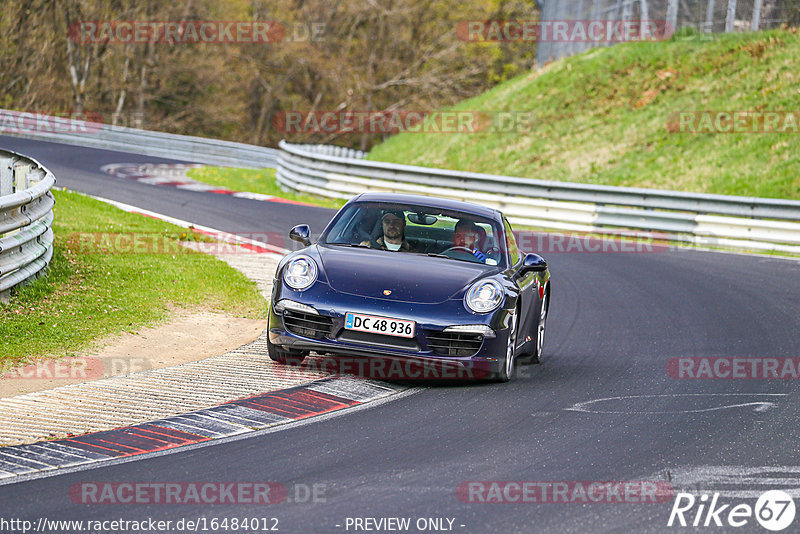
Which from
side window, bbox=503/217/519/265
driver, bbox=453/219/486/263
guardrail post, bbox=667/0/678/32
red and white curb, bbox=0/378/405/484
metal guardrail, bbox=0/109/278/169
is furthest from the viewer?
metal guardrail, bbox=0/109/278/169

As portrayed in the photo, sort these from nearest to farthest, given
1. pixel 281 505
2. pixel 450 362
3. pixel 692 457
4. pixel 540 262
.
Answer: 1. pixel 281 505
2. pixel 692 457
3. pixel 450 362
4. pixel 540 262

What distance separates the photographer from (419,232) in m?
8.65

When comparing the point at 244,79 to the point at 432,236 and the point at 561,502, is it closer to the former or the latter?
the point at 432,236

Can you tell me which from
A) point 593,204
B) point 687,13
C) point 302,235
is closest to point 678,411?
point 302,235

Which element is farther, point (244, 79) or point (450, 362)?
point (244, 79)

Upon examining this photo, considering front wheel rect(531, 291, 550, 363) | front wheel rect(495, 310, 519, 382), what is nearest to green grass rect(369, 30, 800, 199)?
Result: front wheel rect(531, 291, 550, 363)

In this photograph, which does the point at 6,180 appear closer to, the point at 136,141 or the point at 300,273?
the point at 300,273

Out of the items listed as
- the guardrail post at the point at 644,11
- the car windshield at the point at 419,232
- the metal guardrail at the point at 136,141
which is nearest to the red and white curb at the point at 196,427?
the car windshield at the point at 419,232

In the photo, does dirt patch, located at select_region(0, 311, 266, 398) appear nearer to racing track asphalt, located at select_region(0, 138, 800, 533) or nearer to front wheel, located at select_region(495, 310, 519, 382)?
racing track asphalt, located at select_region(0, 138, 800, 533)

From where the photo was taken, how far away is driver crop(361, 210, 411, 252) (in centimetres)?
845

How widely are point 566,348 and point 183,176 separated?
18.7 meters

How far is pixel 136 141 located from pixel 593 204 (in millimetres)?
18247

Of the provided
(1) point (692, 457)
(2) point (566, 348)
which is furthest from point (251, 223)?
(1) point (692, 457)

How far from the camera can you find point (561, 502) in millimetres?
4949
